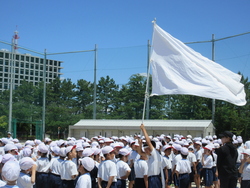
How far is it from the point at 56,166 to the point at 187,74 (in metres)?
3.72

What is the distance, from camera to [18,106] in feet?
106

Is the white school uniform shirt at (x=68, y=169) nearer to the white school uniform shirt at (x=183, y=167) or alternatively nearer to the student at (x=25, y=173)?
the student at (x=25, y=173)

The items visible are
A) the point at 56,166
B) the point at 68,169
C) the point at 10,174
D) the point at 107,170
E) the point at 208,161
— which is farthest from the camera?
the point at 208,161

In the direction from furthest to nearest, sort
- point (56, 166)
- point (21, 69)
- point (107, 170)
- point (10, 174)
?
point (21, 69) < point (56, 166) < point (107, 170) < point (10, 174)

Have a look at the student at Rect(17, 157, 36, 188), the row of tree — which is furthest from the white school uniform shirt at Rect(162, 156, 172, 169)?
the row of tree

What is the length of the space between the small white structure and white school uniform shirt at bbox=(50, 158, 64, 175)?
19.2 m

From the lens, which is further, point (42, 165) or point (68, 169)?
point (42, 165)

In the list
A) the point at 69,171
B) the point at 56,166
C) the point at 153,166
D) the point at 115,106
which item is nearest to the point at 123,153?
the point at 153,166

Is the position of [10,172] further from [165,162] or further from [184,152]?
[184,152]

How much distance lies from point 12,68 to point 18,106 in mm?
3729

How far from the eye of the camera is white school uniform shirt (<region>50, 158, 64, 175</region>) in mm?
8756

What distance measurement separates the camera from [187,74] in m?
8.51

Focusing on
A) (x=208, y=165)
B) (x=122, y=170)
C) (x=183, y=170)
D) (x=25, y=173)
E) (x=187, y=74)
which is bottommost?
(x=208, y=165)

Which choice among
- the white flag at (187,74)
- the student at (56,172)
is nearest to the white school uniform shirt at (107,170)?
the student at (56,172)
